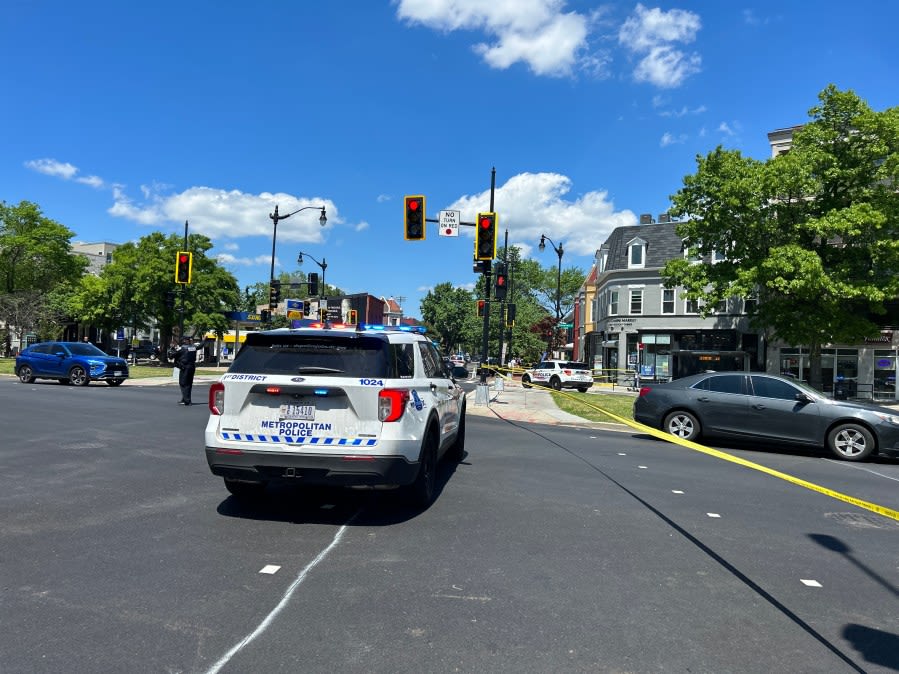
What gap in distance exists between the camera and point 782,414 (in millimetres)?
11133

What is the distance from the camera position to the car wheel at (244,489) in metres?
6.30

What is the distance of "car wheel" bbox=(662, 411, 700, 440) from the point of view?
39.1ft

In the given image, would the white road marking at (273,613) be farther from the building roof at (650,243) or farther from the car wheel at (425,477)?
the building roof at (650,243)

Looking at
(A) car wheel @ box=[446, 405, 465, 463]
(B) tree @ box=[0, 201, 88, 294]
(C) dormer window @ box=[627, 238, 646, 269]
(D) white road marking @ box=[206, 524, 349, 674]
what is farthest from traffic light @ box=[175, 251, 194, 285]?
(B) tree @ box=[0, 201, 88, 294]

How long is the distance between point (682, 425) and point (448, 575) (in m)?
8.83

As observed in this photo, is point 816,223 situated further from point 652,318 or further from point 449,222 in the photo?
point 652,318

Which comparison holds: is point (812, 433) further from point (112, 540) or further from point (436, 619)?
point (112, 540)

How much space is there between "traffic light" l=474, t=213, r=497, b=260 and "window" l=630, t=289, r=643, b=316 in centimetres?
2717

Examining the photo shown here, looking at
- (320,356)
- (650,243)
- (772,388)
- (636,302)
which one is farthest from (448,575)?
(650,243)

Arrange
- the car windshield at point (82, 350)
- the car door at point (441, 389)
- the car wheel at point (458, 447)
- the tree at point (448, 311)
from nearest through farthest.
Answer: the car door at point (441, 389) → the car wheel at point (458, 447) → the car windshield at point (82, 350) → the tree at point (448, 311)

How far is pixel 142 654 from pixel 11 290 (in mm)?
70230

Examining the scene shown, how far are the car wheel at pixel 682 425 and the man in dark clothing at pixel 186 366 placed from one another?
1171cm

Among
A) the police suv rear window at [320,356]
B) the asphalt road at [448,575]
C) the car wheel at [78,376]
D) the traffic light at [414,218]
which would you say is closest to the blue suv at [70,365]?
the car wheel at [78,376]

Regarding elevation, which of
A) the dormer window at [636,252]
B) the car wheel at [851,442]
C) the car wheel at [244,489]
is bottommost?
the car wheel at [244,489]
